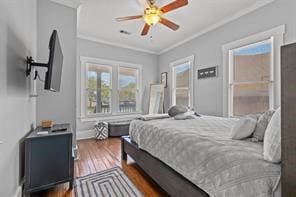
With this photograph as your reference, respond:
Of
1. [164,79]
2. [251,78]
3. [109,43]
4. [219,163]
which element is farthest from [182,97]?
[219,163]

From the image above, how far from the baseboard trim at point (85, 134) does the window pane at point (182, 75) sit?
3.03 metres

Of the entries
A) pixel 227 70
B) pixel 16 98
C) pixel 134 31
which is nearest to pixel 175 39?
pixel 134 31

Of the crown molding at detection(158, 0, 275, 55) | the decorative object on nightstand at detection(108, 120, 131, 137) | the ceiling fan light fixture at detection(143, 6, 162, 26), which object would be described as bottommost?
the decorative object on nightstand at detection(108, 120, 131, 137)

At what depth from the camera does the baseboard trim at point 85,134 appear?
440cm

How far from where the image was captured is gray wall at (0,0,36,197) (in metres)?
1.27

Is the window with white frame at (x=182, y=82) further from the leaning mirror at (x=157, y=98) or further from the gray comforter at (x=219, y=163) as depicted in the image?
the gray comforter at (x=219, y=163)

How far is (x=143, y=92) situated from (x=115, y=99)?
1.10 meters

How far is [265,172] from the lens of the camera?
0.98m

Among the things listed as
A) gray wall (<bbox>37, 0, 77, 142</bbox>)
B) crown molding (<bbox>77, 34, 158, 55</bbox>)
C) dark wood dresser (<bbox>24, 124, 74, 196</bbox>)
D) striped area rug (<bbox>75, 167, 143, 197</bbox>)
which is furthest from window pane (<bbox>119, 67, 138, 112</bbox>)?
dark wood dresser (<bbox>24, 124, 74, 196</bbox>)

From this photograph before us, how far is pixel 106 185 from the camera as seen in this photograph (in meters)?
2.11

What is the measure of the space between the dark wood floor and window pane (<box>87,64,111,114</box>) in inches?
40.2

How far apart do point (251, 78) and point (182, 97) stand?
213cm

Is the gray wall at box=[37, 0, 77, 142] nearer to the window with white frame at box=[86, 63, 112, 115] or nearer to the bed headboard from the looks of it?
the window with white frame at box=[86, 63, 112, 115]

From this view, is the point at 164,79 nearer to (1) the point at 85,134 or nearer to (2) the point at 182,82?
(2) the point at 182,82
